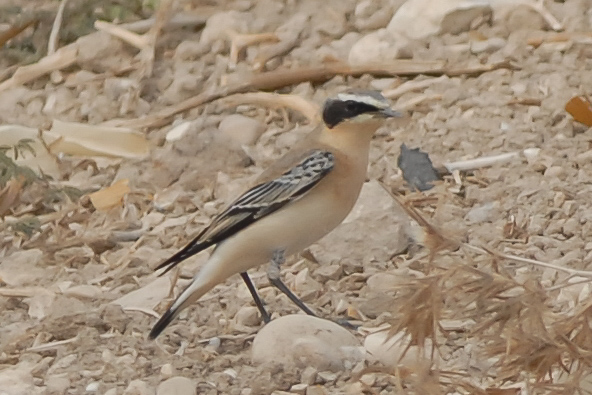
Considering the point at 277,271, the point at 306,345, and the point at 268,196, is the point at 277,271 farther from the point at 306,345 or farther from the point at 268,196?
the point at 306,345

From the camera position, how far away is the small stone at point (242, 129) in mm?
6805

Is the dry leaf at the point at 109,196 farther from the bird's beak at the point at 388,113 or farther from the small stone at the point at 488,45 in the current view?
the small stone at the point at 488,45

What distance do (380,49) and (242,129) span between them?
999 millimetres

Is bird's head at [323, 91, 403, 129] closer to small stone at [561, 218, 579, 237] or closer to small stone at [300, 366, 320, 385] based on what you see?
small stone at [561, 218, 579, 237]

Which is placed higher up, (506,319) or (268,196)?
(506,319)

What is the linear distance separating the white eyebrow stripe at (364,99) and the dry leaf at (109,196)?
163 cm

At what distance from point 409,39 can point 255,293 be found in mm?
2733

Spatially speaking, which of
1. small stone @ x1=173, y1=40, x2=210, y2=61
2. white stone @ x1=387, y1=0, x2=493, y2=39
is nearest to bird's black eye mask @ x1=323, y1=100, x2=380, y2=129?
white stone @ x1=387, y1=0, x2=493, y2=39

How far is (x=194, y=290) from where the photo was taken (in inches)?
191

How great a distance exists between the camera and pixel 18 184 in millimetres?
6359

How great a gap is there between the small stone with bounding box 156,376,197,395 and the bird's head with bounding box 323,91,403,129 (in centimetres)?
126

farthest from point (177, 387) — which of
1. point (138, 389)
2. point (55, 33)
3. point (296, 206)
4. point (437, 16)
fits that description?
point (55, 33)

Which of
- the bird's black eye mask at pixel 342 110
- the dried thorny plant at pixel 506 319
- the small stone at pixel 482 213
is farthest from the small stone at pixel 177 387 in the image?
the small stone at pixel 482 213

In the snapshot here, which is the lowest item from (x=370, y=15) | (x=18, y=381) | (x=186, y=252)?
(x=370, y=15)
